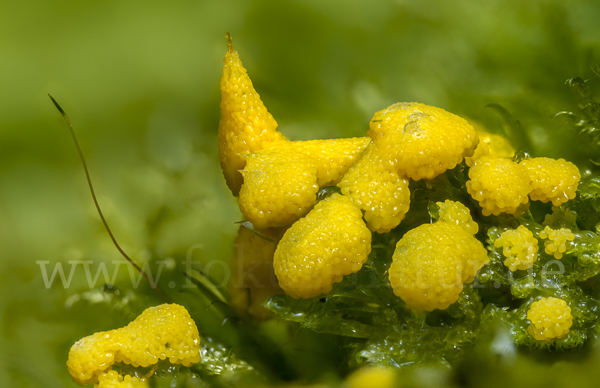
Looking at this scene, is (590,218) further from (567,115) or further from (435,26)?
(435,26)

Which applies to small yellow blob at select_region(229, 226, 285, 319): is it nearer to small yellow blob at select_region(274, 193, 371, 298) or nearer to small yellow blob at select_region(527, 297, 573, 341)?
small yellow blob at select_region(274, 193, 371, 298)

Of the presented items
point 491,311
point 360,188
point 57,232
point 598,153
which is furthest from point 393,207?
point 57,232

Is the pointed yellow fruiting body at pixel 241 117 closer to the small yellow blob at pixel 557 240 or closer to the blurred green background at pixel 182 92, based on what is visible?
the blurred green background at pixel 182 92

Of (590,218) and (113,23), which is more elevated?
(113,23)

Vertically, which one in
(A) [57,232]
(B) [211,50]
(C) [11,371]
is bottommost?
(C) [11,371]

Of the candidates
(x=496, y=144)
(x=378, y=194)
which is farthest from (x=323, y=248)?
(x=496, y=144)

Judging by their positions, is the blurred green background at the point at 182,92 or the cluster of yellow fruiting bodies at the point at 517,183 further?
the blurred green background at the point at 182,92

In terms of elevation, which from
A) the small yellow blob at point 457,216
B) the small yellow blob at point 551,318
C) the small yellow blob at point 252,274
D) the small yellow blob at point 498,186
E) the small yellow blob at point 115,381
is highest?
the small yellow blob at point 498,186

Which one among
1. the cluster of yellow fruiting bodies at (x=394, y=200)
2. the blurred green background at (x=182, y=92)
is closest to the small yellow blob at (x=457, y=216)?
the cluster of yellow fruiting bodies at (x=394, y=200)
